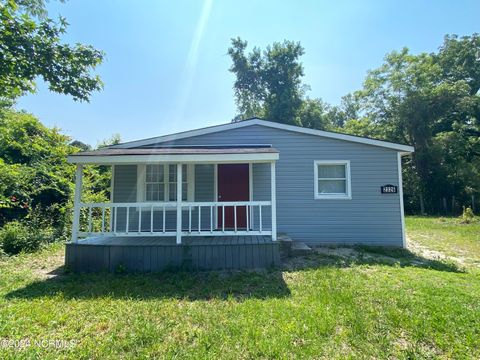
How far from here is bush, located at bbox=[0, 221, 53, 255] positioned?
7246mm

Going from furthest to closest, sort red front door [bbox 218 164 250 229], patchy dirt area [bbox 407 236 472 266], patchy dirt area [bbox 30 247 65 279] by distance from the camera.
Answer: red front door [bbox 218 164 250 229] → patchy dirt area [bbox 407 236 472 266] → patchy dirt area [bbox 30 247 65 279]

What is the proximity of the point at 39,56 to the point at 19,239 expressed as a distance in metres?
4.90

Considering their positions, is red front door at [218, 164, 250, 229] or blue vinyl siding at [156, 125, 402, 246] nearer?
blue vinyl siding at [156, 125, 402, 246]

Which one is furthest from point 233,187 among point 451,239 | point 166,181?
point 451,239

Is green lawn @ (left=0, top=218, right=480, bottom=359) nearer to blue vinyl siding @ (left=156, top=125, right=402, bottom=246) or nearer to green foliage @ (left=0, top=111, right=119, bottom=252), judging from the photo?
blue vinyl siding @ (left=156, top=125, right=402, bottom=246)

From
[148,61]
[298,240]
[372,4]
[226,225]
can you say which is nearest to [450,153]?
[372,4]

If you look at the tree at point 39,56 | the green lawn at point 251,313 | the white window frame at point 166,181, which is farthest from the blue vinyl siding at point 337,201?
the tree at point 39,56

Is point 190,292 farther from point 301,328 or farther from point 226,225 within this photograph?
point 226,225

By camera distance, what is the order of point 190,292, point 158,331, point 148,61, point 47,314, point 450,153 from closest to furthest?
point 158,331 < point 47,314 < point 190,292 < point 148,61 < point 450,153

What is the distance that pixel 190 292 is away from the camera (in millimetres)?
4344

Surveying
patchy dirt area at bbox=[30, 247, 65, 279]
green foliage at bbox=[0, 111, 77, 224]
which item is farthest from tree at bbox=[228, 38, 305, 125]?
patchy dirt area at bbox=[30, 247, 65, 279]

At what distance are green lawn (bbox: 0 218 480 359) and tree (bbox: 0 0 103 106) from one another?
4.34 meters

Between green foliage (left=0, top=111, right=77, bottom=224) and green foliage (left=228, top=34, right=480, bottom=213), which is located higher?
green foliage (left=228, top=34, right=480, bottom=213)

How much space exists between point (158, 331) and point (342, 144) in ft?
23.0
